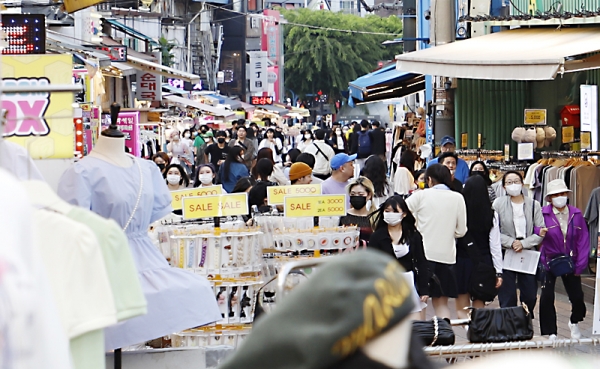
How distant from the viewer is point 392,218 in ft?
29.4

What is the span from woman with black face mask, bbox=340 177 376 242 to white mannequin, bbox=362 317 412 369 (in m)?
7.72

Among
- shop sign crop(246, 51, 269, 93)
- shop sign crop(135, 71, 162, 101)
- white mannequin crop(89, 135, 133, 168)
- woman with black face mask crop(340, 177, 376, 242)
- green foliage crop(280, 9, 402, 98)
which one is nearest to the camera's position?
white mannequin crop(89, 135, 133, 168)

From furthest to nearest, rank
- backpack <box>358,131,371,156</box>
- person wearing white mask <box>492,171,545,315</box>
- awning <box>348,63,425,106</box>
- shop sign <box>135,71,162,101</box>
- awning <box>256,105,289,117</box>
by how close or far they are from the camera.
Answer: awning <box>256,105,289,117</box> < shop sign <box>135,71,162,101</box> < awning <box>348,63,425,106</box> < backpack <box>358,131,371,156</box> < person wearing white mask <box>492,171,545,315</box>

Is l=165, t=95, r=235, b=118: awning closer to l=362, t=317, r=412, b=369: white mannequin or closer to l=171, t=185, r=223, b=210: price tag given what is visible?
l=171, t=185, r=223, b=210: price tag

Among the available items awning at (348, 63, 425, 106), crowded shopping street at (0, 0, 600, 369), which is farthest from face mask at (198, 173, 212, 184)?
awning at (348, 63, 425, 106)

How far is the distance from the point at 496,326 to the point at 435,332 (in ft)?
1.51

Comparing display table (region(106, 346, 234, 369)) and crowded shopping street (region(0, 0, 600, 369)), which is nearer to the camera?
crowded shopping street (region(0, 0, 600, 369))

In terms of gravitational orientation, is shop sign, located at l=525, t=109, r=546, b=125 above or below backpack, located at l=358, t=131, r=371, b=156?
above

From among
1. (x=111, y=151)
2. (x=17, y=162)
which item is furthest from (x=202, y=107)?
(x=17, y=162)

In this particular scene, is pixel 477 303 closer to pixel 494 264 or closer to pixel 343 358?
pixel 494 264

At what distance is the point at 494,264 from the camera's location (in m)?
9.81

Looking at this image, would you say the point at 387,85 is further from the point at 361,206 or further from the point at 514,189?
A: the point at 361,206

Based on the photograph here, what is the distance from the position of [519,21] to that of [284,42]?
7373 cm

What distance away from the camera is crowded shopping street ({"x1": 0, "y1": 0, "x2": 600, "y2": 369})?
1812 mm
